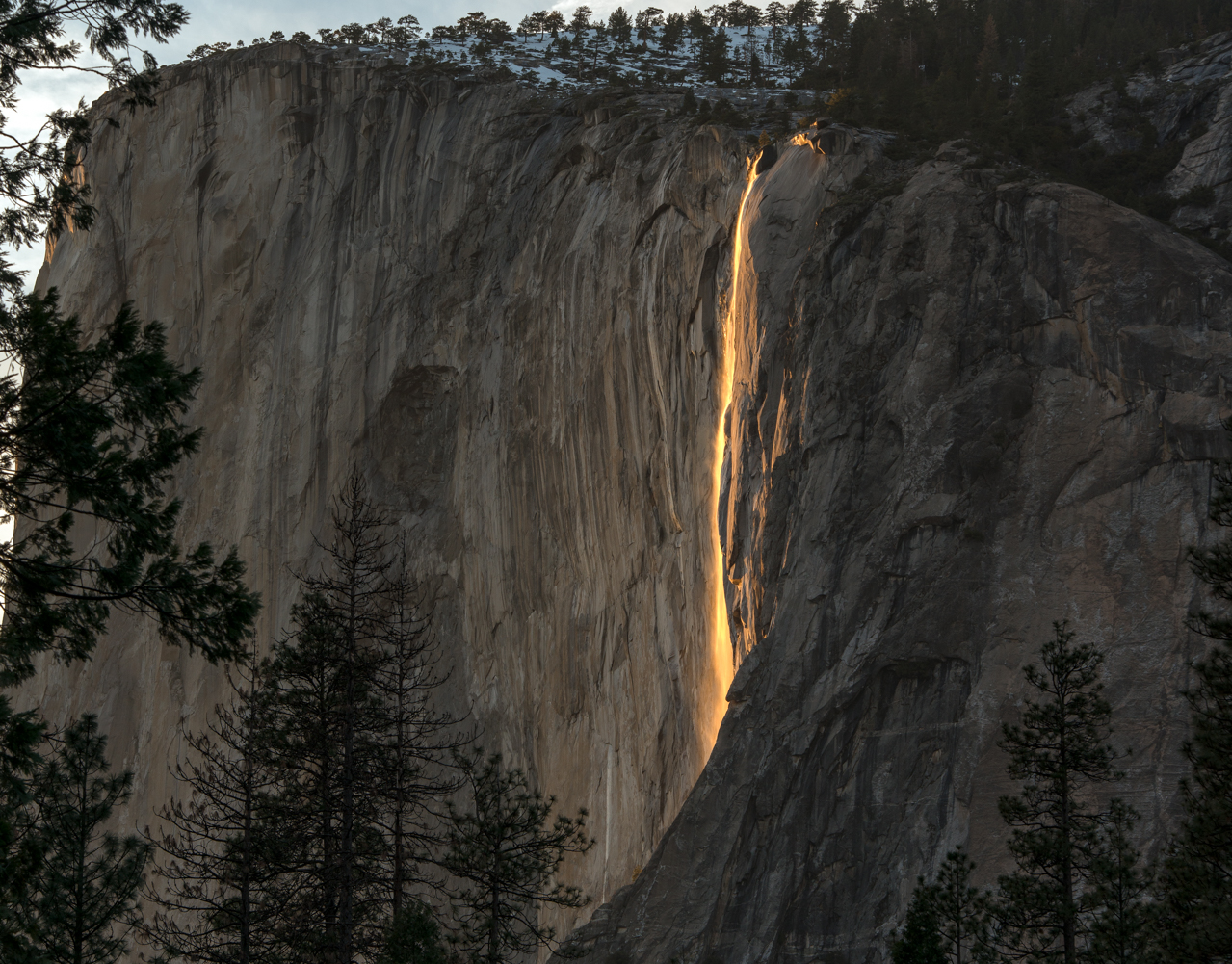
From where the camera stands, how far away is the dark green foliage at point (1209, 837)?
42.2ft

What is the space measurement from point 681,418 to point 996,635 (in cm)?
1289

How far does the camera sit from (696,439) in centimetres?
3362

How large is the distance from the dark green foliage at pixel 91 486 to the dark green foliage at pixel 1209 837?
10127 mm

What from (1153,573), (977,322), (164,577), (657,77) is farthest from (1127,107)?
(164,577)

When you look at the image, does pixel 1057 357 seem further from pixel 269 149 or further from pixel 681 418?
pixel 269 149

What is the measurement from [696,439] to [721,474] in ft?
8.82

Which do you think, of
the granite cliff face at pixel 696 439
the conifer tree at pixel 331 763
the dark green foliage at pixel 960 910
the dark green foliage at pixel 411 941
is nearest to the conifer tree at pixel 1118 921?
the dark green foliage at pixel 960 910

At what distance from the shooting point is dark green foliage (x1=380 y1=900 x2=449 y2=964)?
47.4ft

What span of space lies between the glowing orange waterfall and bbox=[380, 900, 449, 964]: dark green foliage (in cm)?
1460

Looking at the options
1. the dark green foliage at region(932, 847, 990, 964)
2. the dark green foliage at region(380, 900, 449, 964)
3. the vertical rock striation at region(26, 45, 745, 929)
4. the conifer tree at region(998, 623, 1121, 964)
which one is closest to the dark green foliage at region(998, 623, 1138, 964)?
the conifer tree at region(998, 623, 1121, 964)

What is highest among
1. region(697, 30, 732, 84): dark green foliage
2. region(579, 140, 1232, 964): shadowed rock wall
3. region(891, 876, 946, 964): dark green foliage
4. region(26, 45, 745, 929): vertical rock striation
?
region(697, 30, 732, 84): dark green foliage

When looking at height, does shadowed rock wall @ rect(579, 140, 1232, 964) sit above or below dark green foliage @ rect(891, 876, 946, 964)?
above

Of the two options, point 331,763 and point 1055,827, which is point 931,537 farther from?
point 331,763

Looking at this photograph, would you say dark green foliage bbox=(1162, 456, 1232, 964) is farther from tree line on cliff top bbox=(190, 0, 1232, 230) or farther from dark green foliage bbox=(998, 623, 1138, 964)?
tree line on cliff top bbox=(190, 0, 1232, 230)
